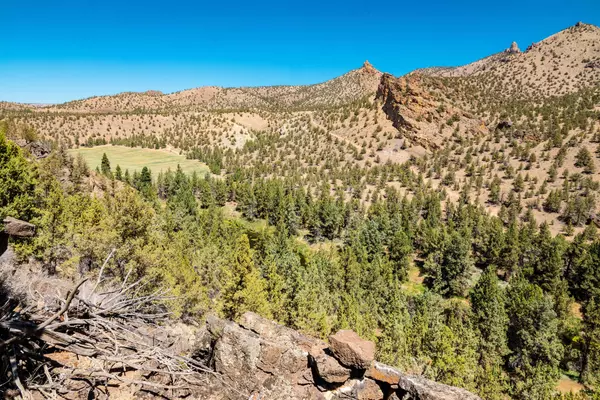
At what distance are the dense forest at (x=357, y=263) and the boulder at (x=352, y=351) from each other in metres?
9.01

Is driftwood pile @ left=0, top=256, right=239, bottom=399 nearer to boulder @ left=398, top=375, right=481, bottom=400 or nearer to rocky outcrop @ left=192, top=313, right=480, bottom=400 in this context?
rocky outcrop @ left=192, top=313, right=480, bottom=400

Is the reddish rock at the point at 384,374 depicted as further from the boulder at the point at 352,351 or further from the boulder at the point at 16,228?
the boulder at the point at 16,228

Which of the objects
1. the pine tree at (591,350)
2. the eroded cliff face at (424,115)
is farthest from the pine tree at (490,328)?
the eroded cliff face at (424,115)

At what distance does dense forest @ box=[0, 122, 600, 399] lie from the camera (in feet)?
78.9

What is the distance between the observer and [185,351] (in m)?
11.4

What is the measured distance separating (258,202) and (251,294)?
5313 centimetres

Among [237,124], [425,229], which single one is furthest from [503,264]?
[237,124]

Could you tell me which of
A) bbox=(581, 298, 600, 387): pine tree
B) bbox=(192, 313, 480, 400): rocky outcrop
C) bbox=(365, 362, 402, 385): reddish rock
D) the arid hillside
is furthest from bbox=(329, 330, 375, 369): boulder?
the arid hillside

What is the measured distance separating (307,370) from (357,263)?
135 feet

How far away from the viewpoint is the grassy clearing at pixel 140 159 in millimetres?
91312

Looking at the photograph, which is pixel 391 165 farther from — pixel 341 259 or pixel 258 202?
pixel 341 259

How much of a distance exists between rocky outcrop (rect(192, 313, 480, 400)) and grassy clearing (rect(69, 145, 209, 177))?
87.5 m

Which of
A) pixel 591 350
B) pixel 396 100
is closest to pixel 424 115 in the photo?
pixel 396 100

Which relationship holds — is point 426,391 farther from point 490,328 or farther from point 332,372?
point 490,328
